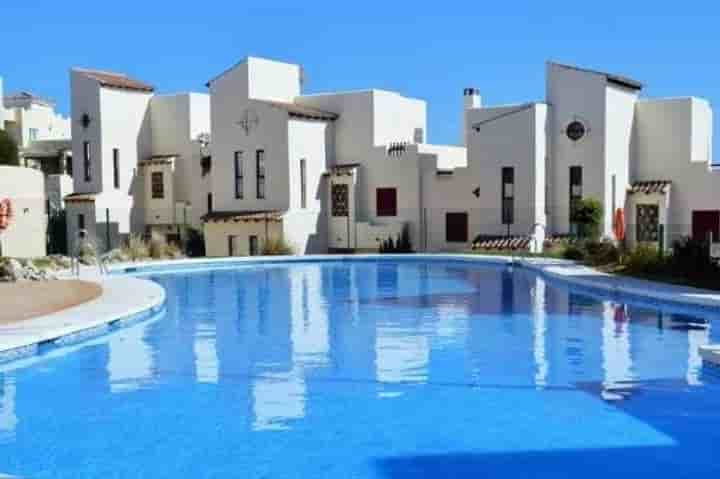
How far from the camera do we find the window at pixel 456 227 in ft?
102

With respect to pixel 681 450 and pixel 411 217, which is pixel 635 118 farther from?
pixel 681 450

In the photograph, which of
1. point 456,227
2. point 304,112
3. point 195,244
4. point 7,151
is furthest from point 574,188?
point 7,151

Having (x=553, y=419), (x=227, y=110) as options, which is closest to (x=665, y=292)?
(x=553, y=419)

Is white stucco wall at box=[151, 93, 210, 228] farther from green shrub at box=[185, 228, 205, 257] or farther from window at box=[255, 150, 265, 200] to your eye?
window at box=[255, 150, 265, 200]

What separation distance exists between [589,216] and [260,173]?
484 inches

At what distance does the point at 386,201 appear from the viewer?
32.2 meters

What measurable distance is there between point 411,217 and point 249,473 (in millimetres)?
25176

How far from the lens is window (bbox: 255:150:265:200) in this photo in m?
32.1

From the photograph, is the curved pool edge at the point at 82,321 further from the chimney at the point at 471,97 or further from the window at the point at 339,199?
the chimney at the point at 471,97

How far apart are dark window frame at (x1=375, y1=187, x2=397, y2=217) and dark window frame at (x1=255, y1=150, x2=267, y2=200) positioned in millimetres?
4250

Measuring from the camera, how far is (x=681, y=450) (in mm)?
7309

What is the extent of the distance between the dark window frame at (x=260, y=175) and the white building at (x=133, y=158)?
3.45 meters

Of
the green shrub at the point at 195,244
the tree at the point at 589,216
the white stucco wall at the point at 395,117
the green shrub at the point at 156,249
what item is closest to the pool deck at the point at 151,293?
the green shrub at the point at 156,249

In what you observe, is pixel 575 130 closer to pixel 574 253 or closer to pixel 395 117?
pixel 574 253
